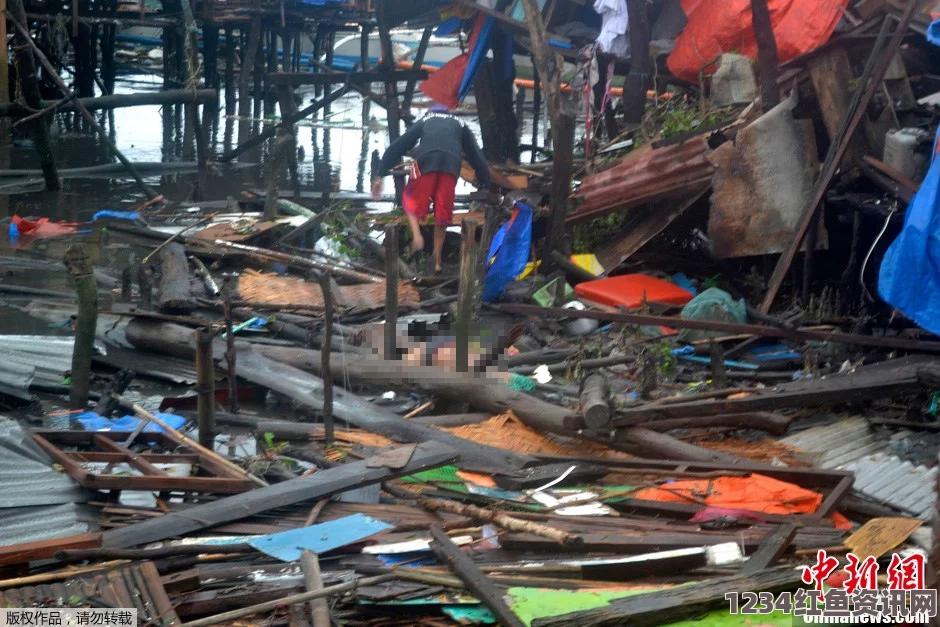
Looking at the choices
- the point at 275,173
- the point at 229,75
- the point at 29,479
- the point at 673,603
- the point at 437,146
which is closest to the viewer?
the point at 673,603

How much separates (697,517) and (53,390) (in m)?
4.74

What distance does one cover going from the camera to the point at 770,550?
180 inches

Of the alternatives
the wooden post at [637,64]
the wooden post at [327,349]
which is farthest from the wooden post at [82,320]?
the wooden post at [637,64]

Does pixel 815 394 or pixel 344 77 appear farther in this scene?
pixel 344 77

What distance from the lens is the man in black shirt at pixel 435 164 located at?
10211 millimetres

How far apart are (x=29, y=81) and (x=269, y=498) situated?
10598mm

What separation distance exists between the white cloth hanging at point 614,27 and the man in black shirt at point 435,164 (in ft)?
9.09

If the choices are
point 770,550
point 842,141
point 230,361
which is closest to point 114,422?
point 230,361

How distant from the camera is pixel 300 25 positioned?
72.1ft

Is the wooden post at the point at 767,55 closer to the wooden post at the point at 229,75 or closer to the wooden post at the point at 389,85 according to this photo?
the wooden post at the point at 389,85

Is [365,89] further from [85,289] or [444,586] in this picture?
[444,586]

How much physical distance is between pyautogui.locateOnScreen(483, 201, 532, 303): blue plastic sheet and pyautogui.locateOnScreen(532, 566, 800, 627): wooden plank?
552cm

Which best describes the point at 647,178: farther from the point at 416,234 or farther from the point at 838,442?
the point at 838,442

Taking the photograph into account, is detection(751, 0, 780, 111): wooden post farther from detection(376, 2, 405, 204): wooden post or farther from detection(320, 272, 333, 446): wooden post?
detection(376, 2, 405, 204): wooden post
